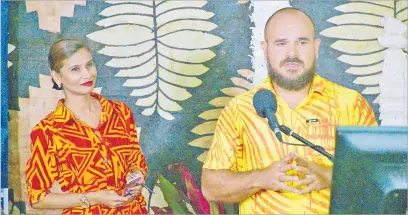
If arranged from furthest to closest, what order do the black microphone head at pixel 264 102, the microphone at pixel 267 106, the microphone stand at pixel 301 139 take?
1. the black microphone head at pixel 264 102
2. the microphone at pixel 267 106
3. the microphone stand at pixel 301 139

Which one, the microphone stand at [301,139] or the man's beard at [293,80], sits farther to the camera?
the man's beard at [293,80]

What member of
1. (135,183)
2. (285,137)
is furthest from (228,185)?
(135,183)

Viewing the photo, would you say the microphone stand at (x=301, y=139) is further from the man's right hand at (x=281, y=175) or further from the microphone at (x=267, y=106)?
the man's right hand at (x=281, y=175)

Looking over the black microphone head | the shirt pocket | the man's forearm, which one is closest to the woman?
the man's forearm

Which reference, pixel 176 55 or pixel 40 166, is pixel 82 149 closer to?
pixel 40 166

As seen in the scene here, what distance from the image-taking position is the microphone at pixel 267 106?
3.14 meters

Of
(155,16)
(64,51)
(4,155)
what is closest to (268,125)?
(155,16)

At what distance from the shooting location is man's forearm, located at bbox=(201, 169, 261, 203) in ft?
11.0

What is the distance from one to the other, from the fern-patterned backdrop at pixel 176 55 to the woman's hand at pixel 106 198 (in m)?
0.16

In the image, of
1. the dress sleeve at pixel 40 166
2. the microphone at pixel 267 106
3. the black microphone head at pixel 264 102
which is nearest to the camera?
the microphone at pixel 267 106

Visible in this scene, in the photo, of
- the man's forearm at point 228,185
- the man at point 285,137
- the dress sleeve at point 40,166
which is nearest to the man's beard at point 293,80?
the man at point 285,137

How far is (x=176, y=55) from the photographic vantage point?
3480mm

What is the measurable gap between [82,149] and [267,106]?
1025 mm

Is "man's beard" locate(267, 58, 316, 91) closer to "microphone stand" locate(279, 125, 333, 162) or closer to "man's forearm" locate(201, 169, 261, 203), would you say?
"microphone stand" locate(279, 125, 333, 162)
